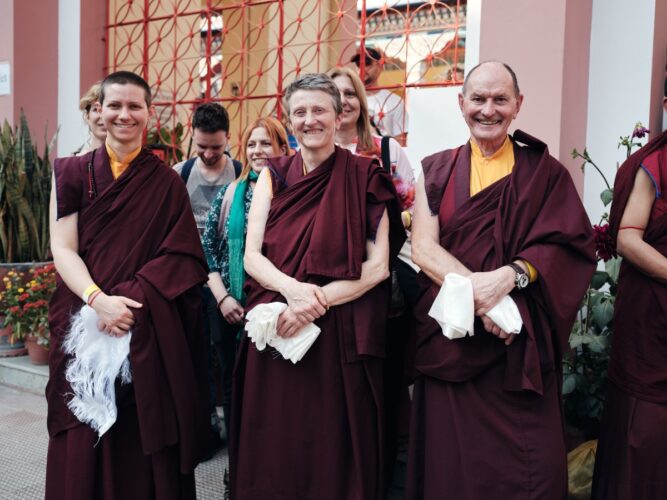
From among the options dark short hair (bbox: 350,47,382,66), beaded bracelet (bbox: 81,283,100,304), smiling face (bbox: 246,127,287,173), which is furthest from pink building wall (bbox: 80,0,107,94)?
beaded bracelet (bbox: 81,283,100,304)

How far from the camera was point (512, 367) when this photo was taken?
85.1 inches

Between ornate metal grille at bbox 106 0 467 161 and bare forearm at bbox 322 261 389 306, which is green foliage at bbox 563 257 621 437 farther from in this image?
ornate metal grille at bbox 106 0 467 161

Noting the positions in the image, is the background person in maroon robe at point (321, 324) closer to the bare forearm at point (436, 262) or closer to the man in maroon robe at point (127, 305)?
the bare forearm at point (436, 262)

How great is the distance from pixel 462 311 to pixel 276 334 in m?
0.67

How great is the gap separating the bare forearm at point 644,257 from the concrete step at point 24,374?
13.0 ft

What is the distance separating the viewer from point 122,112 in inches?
97.7

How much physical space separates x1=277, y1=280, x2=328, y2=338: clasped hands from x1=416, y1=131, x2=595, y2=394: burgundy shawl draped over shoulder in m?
0.41

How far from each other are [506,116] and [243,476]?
165cm

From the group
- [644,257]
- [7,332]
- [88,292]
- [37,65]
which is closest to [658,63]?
[644,257]

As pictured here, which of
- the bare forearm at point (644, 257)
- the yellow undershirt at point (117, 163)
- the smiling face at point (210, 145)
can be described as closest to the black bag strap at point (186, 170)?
the smiling face at point (210, 145)

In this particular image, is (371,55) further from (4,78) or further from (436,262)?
(4,78)

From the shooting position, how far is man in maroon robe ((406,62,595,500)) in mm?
2152

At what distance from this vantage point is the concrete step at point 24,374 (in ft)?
15.4

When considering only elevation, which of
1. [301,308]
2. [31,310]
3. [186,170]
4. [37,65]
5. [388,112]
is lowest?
[31,310]
